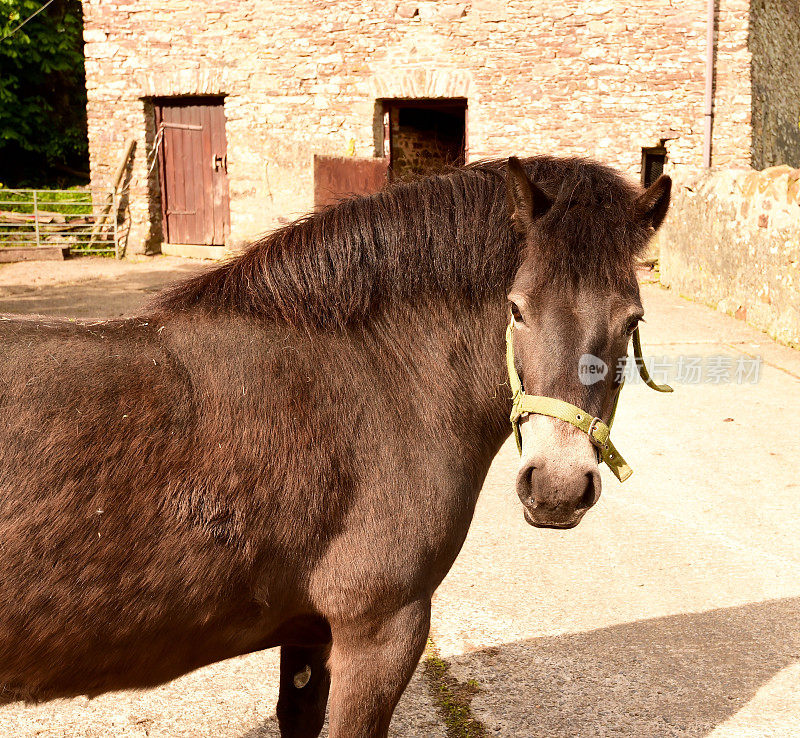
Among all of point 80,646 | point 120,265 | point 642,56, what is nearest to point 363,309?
point 80,646

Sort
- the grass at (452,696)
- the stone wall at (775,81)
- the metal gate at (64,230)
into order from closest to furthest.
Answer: the grass at (452,696), the stone wall at (775,81), the metal gate at (64,230)

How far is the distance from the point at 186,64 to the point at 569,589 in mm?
12908

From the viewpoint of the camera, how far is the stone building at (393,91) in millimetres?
12086

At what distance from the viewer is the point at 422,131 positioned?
49.7 ft

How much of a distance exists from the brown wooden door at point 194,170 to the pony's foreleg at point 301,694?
1300 centimetres

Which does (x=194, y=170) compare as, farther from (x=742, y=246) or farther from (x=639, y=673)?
(x=639, y=673)

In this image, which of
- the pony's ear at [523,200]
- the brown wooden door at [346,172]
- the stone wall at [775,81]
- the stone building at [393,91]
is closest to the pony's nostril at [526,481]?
the pony's ear at [523,200]

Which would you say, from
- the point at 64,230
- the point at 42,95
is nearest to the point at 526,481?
the point at 64,230

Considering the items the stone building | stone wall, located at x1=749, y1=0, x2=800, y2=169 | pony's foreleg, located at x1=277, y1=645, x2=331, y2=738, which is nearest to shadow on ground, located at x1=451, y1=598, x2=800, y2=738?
pony's foreleg, located at x1=277, y1=645, x2=331, y2=738

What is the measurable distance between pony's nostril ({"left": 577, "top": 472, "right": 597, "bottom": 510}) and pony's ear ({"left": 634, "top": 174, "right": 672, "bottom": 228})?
2.43ft

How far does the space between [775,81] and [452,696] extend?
42.8ft

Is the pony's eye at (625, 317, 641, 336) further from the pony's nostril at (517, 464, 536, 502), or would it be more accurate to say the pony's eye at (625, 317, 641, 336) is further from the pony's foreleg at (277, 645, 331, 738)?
the pony's foreleg at (277, 645, 331, 738)

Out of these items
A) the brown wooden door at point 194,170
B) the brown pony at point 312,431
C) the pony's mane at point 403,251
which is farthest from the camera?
the brown wooden door at point 194,170

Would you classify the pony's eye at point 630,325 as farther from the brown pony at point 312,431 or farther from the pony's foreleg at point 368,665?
the pony's foreleg at point 368,665
